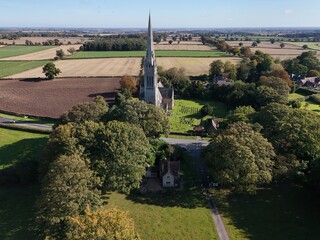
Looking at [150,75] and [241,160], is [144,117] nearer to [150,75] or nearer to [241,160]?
[150,75]

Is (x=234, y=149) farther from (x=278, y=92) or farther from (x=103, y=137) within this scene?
(x=278, y=92)

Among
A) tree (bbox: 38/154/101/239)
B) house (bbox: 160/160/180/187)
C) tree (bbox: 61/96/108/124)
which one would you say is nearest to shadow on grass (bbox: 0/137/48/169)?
tree (bbox: 61/96/108/124)

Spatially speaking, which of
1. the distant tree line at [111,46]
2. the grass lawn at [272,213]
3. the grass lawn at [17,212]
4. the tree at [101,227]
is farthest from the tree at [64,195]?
the distant tree line at [111,46]

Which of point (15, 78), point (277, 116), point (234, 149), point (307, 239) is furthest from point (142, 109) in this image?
point (15, 78)

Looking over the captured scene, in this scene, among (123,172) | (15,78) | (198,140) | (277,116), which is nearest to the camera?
(123,172)

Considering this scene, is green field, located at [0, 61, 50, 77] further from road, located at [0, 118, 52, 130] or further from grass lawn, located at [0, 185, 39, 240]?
grass lawn, located at [0, 185, 39, 240]

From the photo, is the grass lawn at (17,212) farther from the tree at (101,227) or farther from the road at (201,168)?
the road at (201,168)
